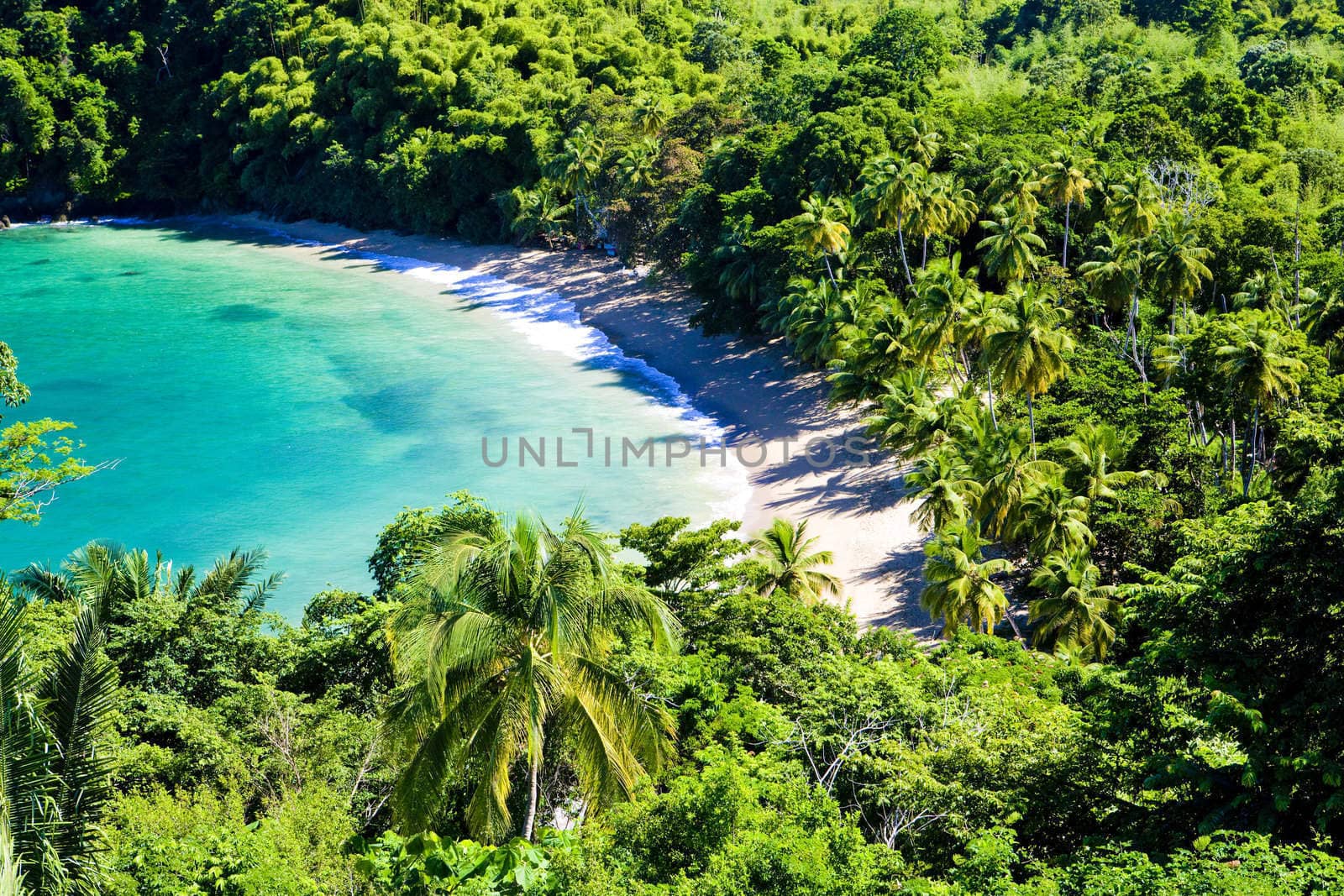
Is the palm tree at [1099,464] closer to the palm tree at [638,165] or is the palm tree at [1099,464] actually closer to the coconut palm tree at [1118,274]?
the coconut palm tree at [1118,274]

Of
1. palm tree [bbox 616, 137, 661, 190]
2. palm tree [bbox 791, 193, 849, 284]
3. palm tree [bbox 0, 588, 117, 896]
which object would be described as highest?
palm tree [bbox 616, 137, 661, 190]

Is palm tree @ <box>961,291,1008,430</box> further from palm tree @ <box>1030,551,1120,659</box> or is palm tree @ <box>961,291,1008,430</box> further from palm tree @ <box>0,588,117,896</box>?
palm tree @ <box>0,588,117,896</box>

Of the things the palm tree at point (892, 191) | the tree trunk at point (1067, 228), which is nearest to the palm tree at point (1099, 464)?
the palm tree at point (892, 191)

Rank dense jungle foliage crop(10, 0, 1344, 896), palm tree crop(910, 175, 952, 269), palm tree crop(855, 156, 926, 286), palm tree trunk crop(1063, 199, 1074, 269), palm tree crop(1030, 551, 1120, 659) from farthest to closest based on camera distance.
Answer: palm tree trunk crop(1063, 199, 1074, 269)
palm tree crop(910, 175, 952, 269)
palm tree crop(855, 156, 926, 286)
palm tree crop(1030, 551, 1120, 659)
dense jungle foliage crop(10, 0, 1344, 896)

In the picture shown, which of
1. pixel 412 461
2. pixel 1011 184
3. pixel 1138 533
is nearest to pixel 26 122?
pixel 412 461

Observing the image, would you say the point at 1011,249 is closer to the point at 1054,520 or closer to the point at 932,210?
the point at 932,210

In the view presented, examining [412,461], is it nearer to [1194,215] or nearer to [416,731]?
[416,731]

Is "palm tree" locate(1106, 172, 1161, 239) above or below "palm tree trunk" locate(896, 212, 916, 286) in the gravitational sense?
above

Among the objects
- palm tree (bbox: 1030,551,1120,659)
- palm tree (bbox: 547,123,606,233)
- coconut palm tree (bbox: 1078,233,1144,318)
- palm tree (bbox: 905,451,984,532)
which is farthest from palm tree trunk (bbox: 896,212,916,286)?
palm tree (bbox: 547,123,606,233)
